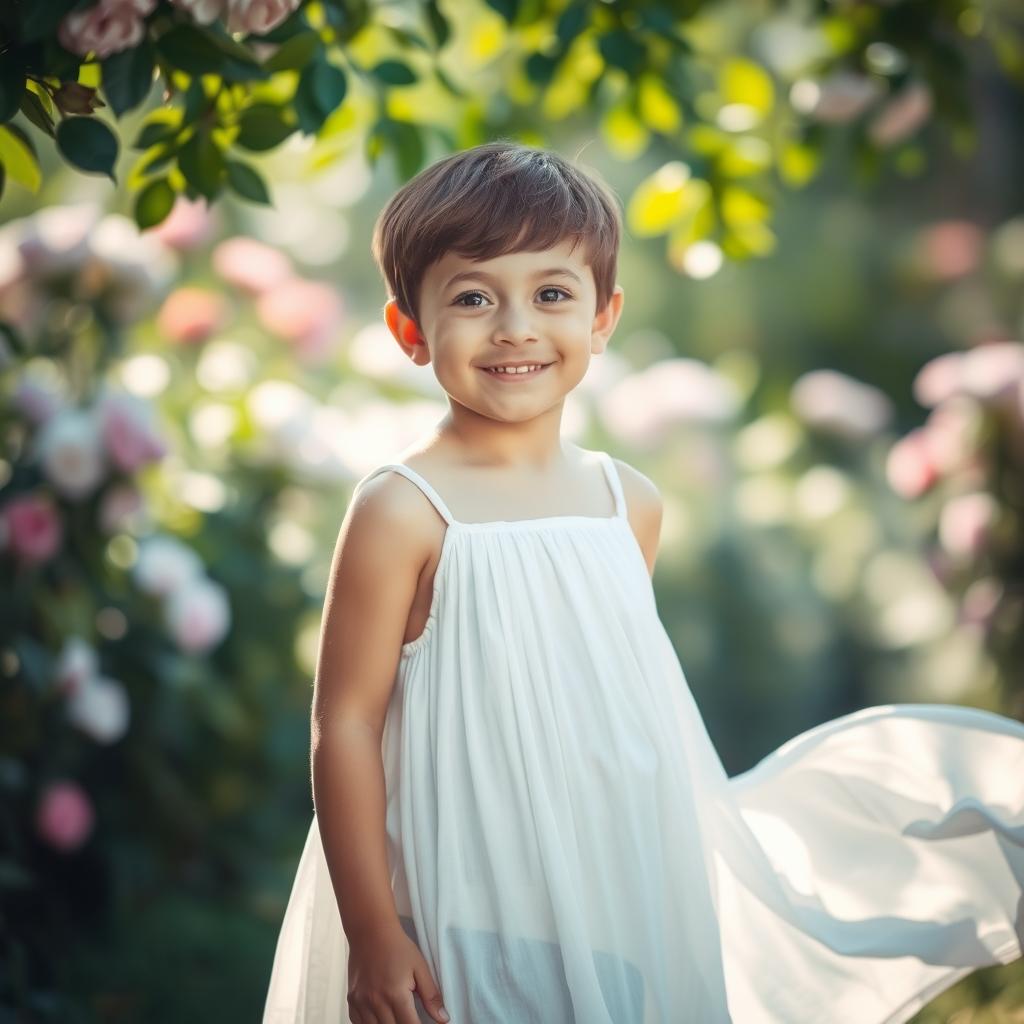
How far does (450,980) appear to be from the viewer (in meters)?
1.42

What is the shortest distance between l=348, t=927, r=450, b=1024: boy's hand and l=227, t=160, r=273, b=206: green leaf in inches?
39.2

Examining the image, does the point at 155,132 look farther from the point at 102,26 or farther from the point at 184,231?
the point at 184,231

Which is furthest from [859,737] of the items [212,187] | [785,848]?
[212,187]

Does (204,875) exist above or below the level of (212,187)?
below

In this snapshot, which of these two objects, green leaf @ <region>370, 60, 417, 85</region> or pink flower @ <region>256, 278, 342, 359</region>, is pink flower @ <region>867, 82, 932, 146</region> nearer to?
green leaf @ <region>370, 60, 417, 85</region>

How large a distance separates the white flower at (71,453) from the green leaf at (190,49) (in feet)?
3.60

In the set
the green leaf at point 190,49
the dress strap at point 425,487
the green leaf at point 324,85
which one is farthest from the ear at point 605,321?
the green leaf at point 190,49

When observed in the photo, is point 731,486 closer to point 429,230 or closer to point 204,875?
point 204,875

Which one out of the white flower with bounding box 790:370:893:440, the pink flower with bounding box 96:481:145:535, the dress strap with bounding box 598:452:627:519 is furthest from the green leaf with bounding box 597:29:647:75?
the white flower with bounding box 790:370:893:440


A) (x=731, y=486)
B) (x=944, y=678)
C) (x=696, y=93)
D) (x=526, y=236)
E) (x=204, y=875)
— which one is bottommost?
(x=204, y=875)

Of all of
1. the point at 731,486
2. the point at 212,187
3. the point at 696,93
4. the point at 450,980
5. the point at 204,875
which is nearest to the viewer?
the point at 450,980

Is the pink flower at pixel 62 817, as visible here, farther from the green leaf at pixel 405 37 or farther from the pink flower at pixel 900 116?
the pink flower at pixel 900 116

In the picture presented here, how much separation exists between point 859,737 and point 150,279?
1.63 meters

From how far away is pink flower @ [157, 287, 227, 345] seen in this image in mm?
3047
